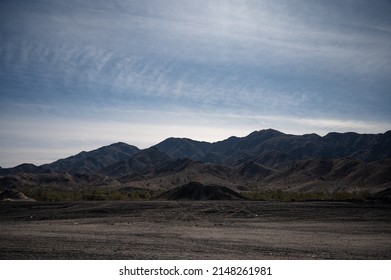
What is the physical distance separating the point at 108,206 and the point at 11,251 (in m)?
16.3

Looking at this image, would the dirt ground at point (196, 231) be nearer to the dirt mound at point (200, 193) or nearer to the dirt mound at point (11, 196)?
the dirt mound at point (11, 196)

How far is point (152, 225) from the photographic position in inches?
791

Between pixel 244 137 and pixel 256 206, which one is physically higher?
pixel 244 137

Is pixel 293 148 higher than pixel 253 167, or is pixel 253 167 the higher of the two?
pixel 293 148

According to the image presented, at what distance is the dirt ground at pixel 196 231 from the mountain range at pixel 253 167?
126 ft

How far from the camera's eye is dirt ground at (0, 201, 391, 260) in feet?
39.7

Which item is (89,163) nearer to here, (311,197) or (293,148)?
(293,148)

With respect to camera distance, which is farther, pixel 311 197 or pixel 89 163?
pixel 89 163

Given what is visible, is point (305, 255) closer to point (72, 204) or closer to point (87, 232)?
point (87, 232)

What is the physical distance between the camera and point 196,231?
17.6 meters

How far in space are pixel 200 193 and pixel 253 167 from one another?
69918mm

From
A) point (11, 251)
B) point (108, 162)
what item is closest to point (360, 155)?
point (108, 162)

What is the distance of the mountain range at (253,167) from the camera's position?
2889 inches

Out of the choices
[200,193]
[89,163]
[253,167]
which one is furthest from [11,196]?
[89,163]
